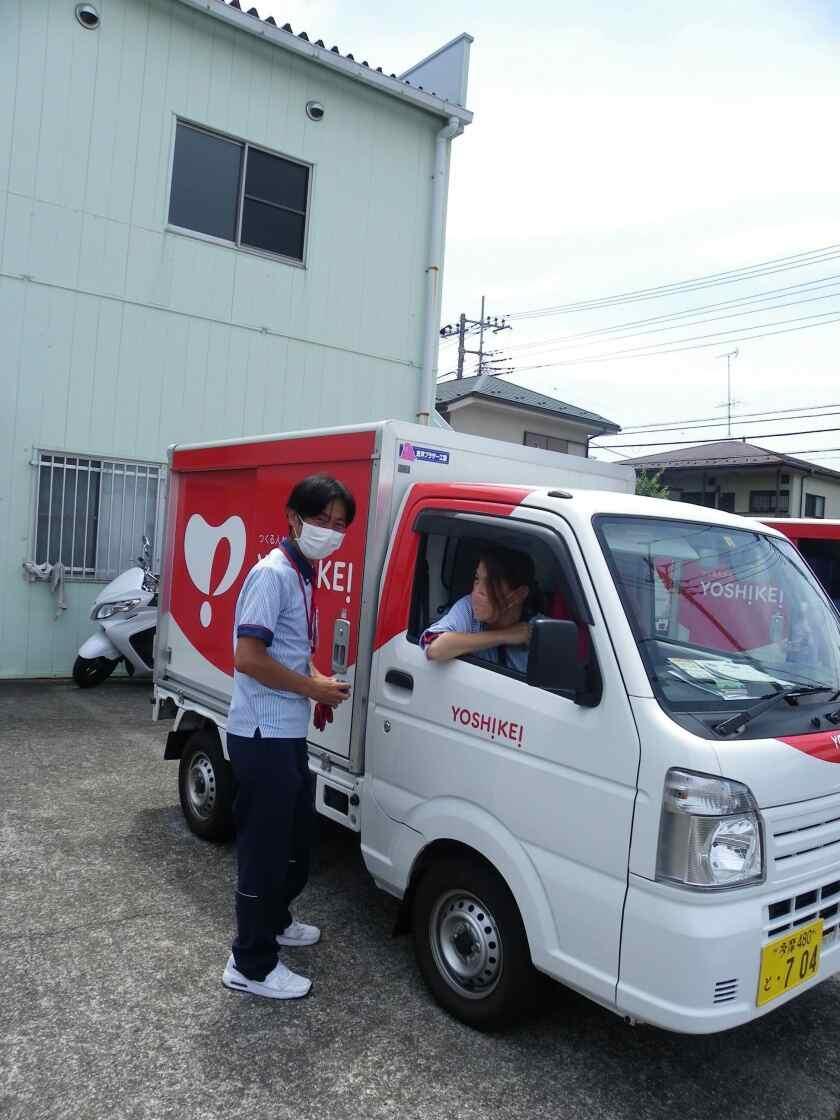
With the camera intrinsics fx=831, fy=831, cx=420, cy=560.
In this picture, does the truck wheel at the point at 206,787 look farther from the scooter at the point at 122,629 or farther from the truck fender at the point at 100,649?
the truck fender at the point at 100,649

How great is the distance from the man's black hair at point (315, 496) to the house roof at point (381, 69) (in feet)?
25.7

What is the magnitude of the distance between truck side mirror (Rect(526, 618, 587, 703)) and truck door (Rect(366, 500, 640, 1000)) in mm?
82

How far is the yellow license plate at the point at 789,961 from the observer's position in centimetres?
234

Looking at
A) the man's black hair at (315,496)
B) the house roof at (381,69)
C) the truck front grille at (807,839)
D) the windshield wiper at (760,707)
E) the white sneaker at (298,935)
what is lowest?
the white sneaker at (298,935)

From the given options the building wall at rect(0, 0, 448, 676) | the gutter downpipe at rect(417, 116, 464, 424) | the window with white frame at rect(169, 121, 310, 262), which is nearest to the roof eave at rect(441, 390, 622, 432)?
the gutter downpipe at rect(417, 116, 464, 424)

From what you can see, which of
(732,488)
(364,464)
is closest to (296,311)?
(364,464)

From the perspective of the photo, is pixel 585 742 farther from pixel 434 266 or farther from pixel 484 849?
pixel 434 266

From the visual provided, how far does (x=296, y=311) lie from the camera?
959 cm

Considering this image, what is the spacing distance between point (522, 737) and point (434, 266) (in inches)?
351

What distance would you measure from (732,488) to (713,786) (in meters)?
27.9

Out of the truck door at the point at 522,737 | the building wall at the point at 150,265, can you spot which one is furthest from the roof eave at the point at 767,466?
the truck door at the point at 522,737

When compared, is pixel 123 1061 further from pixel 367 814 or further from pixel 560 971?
pixel 560 971

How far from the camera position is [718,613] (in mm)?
2898

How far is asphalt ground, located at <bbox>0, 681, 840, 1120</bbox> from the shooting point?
2531 millimetres
